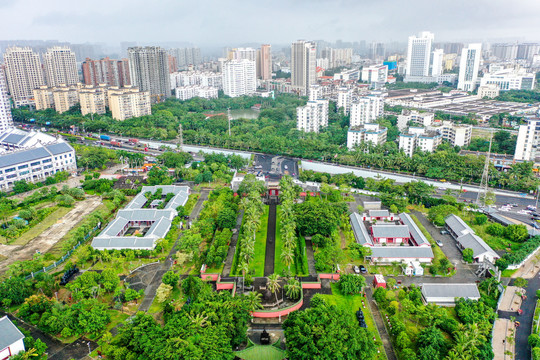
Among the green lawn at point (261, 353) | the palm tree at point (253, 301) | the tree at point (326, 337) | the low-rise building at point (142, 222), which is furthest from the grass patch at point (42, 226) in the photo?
the tree at point (326, 337)

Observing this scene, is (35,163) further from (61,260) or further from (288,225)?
(288,225)

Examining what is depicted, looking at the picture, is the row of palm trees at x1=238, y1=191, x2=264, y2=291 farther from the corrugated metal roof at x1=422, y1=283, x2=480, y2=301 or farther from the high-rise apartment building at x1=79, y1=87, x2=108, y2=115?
the high-rise apartment building at x1=79, y1=87, x2=108, y2=115

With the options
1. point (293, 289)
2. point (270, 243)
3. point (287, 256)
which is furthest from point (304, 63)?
point (293, 289)

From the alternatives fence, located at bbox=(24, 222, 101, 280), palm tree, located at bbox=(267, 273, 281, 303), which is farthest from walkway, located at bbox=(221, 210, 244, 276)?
fence, located at bbox=(24, 222, 101, 280)

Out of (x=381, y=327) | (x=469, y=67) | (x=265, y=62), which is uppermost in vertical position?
(x=265, y=62)

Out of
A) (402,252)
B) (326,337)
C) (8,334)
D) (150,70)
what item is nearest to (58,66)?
(150,70)

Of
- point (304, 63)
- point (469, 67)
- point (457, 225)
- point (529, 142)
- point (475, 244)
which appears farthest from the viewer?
point (469, 67)

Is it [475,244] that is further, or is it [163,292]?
[475,244]

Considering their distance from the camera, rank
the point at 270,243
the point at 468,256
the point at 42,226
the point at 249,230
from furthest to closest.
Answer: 1. the point at 42,226
2. the point at 270,243
3. the point at 249,230
4. the point at 468,256

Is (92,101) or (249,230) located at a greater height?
(92,101)
